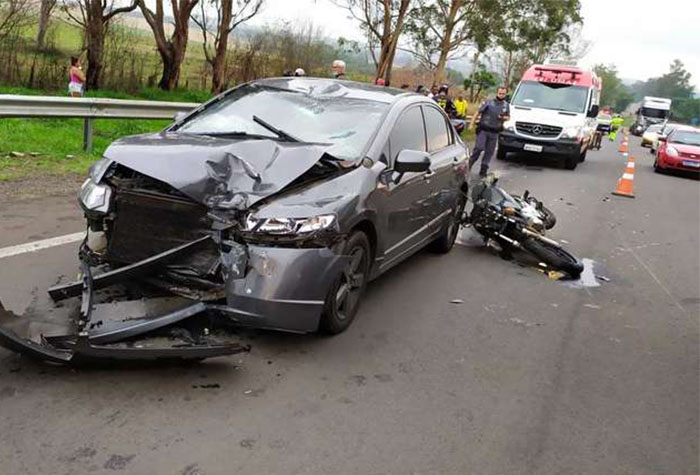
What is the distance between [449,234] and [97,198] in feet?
13.2

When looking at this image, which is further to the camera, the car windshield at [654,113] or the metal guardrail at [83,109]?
A: the car windshield at [654,113]

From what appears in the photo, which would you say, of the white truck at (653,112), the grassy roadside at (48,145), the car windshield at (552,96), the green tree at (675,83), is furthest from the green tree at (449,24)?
the green tree at (675,83)

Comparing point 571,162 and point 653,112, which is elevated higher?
point 653,112

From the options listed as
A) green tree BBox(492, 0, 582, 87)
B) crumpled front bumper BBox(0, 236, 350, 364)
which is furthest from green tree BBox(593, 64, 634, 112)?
crumpled front bumper BBox(0, 236, 350, 364)

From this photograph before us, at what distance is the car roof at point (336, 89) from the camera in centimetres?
568

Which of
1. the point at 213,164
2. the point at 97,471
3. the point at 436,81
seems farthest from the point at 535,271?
the point at 436,81

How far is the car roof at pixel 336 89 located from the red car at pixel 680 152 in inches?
639

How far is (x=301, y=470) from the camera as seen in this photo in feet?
9.88

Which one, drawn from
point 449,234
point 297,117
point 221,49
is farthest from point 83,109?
point 221,49

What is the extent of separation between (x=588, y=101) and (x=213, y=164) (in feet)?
55.1

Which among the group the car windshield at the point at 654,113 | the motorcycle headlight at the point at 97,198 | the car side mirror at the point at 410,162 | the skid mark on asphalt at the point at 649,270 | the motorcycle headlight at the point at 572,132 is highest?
the car windshield at the point at 654,113

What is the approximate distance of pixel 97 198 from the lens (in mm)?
4250

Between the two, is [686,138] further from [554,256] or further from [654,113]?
[654,113]

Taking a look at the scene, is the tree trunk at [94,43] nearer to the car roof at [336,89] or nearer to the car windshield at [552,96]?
the car windshield at [552,96]
